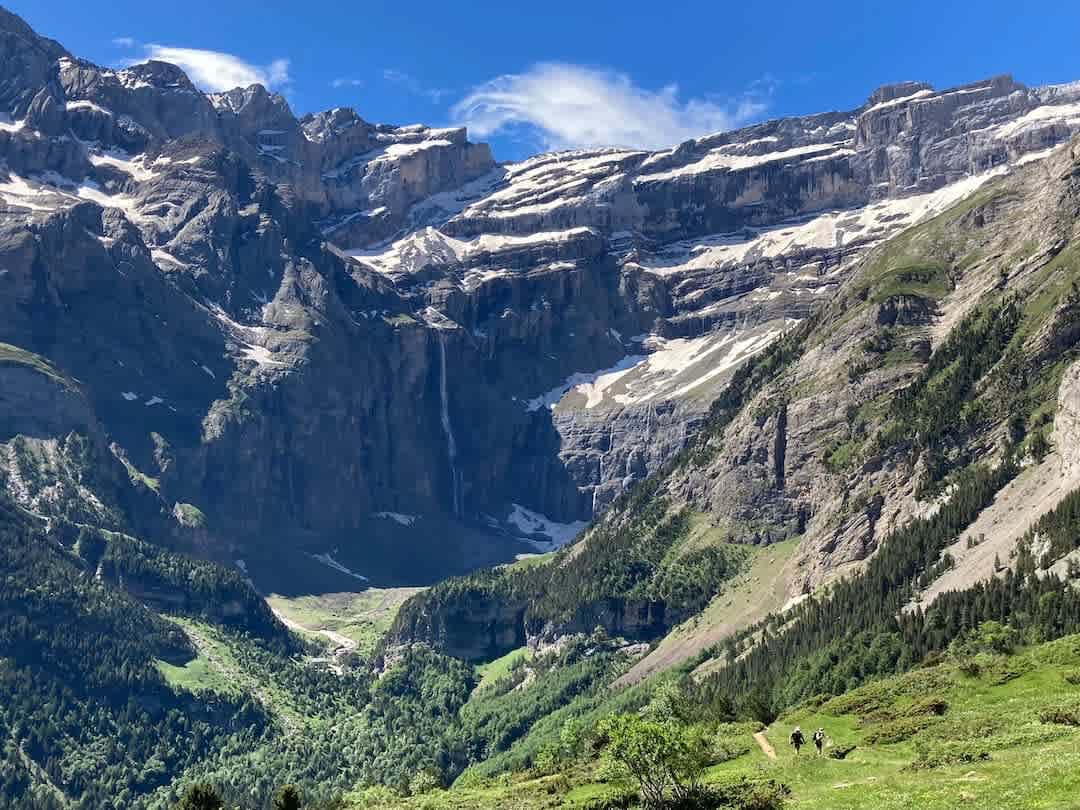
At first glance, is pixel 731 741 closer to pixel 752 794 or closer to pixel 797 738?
pixel 797 738

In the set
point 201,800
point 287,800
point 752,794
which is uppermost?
point 752,794

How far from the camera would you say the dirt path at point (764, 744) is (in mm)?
111162

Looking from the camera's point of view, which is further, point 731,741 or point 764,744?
point 731,741

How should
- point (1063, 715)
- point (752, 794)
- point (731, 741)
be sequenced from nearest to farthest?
point (752, 794), point (1063, 715), point (731, 741)

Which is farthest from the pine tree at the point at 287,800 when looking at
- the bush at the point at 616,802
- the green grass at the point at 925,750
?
the bush at the point at 616,802

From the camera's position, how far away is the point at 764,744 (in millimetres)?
117250

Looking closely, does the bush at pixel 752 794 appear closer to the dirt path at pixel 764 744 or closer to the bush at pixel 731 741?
the dirt path at pixel 764 744

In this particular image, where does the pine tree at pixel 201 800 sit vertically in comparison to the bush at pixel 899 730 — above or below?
below

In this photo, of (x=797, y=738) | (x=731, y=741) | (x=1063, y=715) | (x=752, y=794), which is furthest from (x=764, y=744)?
(x=752, y=794)

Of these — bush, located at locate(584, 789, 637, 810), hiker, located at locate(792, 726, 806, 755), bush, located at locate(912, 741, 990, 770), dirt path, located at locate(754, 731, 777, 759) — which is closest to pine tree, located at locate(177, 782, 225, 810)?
bush, located at locate(584, 789, 637, 810)

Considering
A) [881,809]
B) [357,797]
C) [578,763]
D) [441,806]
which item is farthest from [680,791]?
[357,797]

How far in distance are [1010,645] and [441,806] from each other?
68.4 m

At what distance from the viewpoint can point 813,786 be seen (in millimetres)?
89375

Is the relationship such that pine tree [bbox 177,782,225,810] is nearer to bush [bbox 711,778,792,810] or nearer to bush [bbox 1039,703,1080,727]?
bush [bbox 711,778,792,810]
